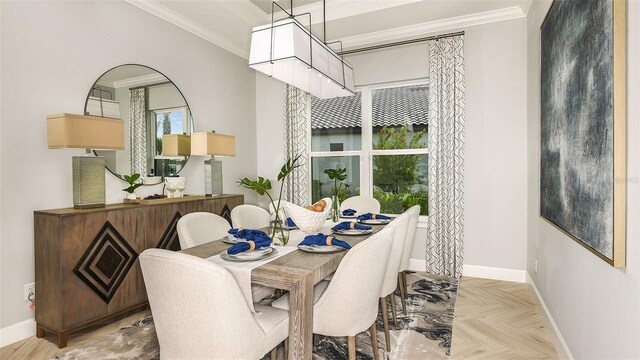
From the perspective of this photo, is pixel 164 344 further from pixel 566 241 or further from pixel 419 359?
pixel 566 241

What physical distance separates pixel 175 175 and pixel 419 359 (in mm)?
2894

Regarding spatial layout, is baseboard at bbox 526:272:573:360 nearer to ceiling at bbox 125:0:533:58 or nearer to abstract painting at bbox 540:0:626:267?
abstract painting at bbox 540:0:626:267

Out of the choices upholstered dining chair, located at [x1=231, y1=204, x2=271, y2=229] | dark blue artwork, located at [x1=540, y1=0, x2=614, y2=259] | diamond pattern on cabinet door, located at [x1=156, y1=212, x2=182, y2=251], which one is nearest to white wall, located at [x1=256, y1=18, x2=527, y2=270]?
dark blue artwork, located at [x1=540, y1=0, x2=614, y2=259]

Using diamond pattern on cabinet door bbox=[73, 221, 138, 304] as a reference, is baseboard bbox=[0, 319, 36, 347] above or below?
below

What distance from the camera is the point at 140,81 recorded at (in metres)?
3.43

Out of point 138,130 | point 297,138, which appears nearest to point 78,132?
point 138,130

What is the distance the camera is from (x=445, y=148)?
13.0 feet

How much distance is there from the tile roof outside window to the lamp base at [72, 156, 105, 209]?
2781mm

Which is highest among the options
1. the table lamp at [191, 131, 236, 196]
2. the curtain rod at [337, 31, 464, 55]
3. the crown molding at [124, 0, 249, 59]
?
the crown molding at [124, 0, 249, 59]

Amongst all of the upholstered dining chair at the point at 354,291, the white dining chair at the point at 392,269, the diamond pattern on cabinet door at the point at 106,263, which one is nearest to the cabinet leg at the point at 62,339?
the diamond pattern on cabinet door at the point at 106,263

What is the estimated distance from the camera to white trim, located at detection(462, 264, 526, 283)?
3.75 meters

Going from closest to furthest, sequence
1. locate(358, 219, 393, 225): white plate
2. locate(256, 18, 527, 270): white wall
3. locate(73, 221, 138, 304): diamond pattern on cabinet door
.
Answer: locate(73, 221, 138, 304): diamond pattern on cabinet door
locate(358, 219, 393, 225): white plate
locate(256, 18, 527, 270): white wall

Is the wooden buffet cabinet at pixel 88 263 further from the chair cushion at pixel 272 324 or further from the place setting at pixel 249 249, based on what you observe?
the chair cushion at pixel 272 324

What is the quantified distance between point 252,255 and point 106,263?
1.53m
